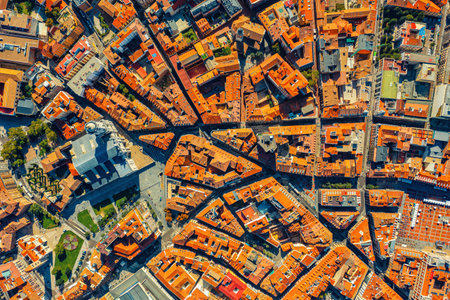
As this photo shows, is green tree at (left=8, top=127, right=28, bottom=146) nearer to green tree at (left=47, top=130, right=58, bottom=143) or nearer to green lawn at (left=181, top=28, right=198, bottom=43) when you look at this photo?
green tree at (left=47, top=130, right=58, bottom=143)

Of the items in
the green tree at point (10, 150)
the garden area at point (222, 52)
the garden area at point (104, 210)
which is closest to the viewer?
the garden area at point (222, 52)

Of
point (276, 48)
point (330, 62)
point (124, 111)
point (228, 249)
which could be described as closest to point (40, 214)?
point (124, 111)

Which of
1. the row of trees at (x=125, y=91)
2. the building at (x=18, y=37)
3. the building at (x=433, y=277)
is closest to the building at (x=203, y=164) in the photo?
the row of trees at (x=125, y=91)

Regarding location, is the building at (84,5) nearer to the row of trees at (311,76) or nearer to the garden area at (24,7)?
the garden area at (24,7)

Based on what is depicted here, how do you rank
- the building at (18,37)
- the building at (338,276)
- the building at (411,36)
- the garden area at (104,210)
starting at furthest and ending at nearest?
the garden area at (104,210) → the building at (338,276) → the building at (18,37) → the building at (411,36)

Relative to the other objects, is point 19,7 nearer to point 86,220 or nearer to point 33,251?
point 86,220

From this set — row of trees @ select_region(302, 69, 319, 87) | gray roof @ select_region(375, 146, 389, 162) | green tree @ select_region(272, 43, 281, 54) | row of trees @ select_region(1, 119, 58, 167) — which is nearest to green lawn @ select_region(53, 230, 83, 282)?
row of trees @ select_region(1, 119, 58, 167)
